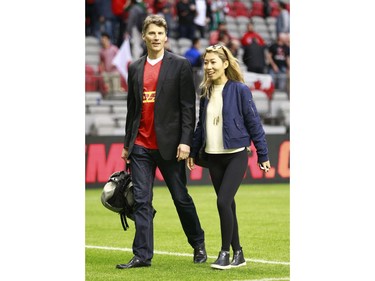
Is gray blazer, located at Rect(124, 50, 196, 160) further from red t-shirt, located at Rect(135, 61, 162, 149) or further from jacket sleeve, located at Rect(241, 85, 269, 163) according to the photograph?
jacket sleeve, located at Rect(241, 85, 269, 163)

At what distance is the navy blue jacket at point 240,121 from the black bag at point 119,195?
39.2 inches

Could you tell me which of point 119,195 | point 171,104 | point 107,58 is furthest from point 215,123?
point 107,58

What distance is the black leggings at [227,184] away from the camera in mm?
8141

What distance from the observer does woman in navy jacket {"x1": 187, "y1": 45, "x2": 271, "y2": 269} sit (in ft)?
26.8

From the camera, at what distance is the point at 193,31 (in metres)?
24.9

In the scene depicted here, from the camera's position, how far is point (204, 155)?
841 cm

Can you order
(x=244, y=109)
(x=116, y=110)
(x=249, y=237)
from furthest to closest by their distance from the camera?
(x=116, y=110) → (x=249, y=237) → (x=244, y=109)

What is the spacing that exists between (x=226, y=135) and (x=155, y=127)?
2.00ft
